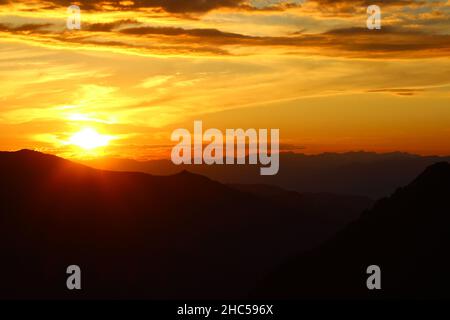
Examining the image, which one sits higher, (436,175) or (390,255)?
(436,175)

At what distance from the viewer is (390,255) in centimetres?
14612

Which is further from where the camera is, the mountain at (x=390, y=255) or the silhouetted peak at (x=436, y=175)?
the silhouetted peak at (x=436, y=175)

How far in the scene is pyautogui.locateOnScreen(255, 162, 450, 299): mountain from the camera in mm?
128250

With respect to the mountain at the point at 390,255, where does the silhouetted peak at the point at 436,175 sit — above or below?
above

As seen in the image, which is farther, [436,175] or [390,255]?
[436,175]

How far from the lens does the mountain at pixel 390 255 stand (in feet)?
421

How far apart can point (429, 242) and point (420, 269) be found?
12351 millimetres

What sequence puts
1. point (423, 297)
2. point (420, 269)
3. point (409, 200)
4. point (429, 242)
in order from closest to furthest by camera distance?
point (423, 297) → point (420, 269) → point (429, 242) → point (409, 200)

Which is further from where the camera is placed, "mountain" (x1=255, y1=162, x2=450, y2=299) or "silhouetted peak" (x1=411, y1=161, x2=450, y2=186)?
"silhouetted peak" (x1=411, y1=161, x2=450, y2=186)

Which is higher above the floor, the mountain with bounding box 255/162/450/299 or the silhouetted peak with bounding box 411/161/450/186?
the silhouetted peak with bounding box 411/161/450/186
